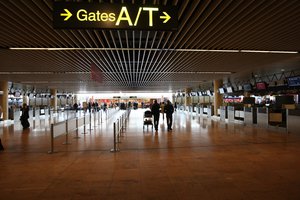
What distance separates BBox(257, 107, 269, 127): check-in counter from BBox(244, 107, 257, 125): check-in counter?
1.58 feet

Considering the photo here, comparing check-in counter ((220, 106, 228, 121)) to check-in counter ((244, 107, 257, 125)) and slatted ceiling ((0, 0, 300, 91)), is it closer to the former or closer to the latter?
check-in counter ((244, 107, 257, 125))

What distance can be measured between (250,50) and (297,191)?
609cm

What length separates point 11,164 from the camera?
634 centimetres

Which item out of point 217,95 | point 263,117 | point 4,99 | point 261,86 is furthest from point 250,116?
point 4,99

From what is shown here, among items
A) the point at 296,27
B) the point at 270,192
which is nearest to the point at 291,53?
the point at 296,27

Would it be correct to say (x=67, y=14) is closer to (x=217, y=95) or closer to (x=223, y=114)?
(x=223, y=114)

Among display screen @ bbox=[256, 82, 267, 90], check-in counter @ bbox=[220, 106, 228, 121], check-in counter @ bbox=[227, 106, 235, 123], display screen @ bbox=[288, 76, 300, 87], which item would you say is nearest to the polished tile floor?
display screen @ bbox=[288, 76, 300, 87]

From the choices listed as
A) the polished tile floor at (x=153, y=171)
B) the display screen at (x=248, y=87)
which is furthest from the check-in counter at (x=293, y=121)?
the display screen at (x=248, y=87)

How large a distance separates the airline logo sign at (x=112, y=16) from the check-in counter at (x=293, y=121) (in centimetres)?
906

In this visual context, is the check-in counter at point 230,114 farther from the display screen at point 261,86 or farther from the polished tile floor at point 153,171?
the polished tile floor at point 153,171

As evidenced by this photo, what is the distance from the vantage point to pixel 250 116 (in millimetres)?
15102

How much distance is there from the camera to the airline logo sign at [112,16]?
422 centimetres

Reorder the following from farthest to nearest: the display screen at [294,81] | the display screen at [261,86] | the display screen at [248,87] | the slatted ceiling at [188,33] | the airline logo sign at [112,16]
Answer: the display screen at [248,87]
the display screen at [261,86]
the display screen at [294,81]
the slatted ceiling at [188,33]
the airline logo sign at [112,16]

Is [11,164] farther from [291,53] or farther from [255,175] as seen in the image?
[291,53]
